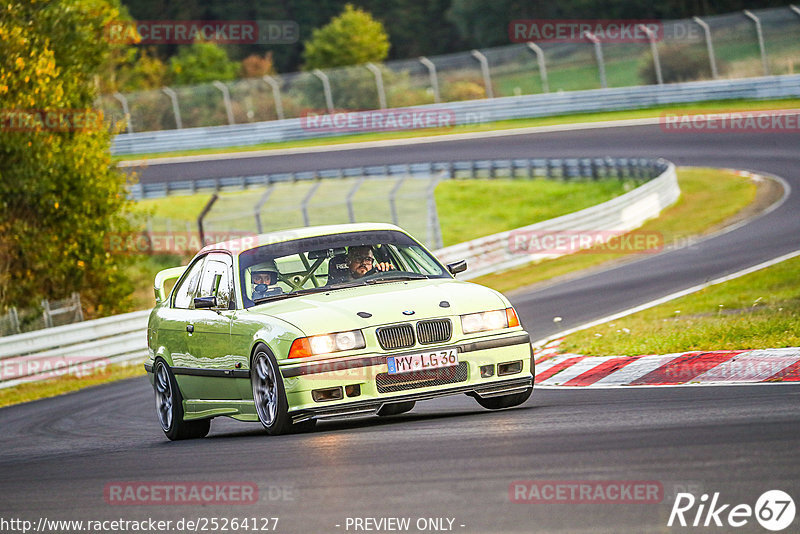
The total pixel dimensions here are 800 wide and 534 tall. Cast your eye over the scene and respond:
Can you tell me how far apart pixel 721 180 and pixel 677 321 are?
17660 millimetres

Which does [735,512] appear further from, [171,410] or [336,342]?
[171,410]

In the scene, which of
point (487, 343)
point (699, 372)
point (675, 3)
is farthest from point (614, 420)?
point (675, 3)

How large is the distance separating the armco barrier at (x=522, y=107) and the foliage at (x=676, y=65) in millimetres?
1448

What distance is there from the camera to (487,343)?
852 cm

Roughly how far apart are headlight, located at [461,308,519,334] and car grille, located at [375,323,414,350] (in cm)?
40

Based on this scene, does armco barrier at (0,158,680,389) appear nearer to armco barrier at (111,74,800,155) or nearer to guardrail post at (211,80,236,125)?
armco barrier at (111,74,800,155)

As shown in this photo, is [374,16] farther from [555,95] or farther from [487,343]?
[487,343]

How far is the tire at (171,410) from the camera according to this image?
1007 cm

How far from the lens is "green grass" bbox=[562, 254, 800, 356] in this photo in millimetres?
10750

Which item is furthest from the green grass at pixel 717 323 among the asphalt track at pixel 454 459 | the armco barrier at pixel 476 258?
the armco barrier at pixel 476 258

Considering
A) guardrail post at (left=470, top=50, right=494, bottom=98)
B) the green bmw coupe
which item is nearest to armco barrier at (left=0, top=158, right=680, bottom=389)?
the green bmw coupe

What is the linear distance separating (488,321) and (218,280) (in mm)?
2384

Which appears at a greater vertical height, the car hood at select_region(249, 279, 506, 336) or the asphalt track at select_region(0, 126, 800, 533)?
the car hood at select_region(249, 279, 506, 336)

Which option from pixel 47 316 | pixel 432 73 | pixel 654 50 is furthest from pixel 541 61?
pixel 47 316
